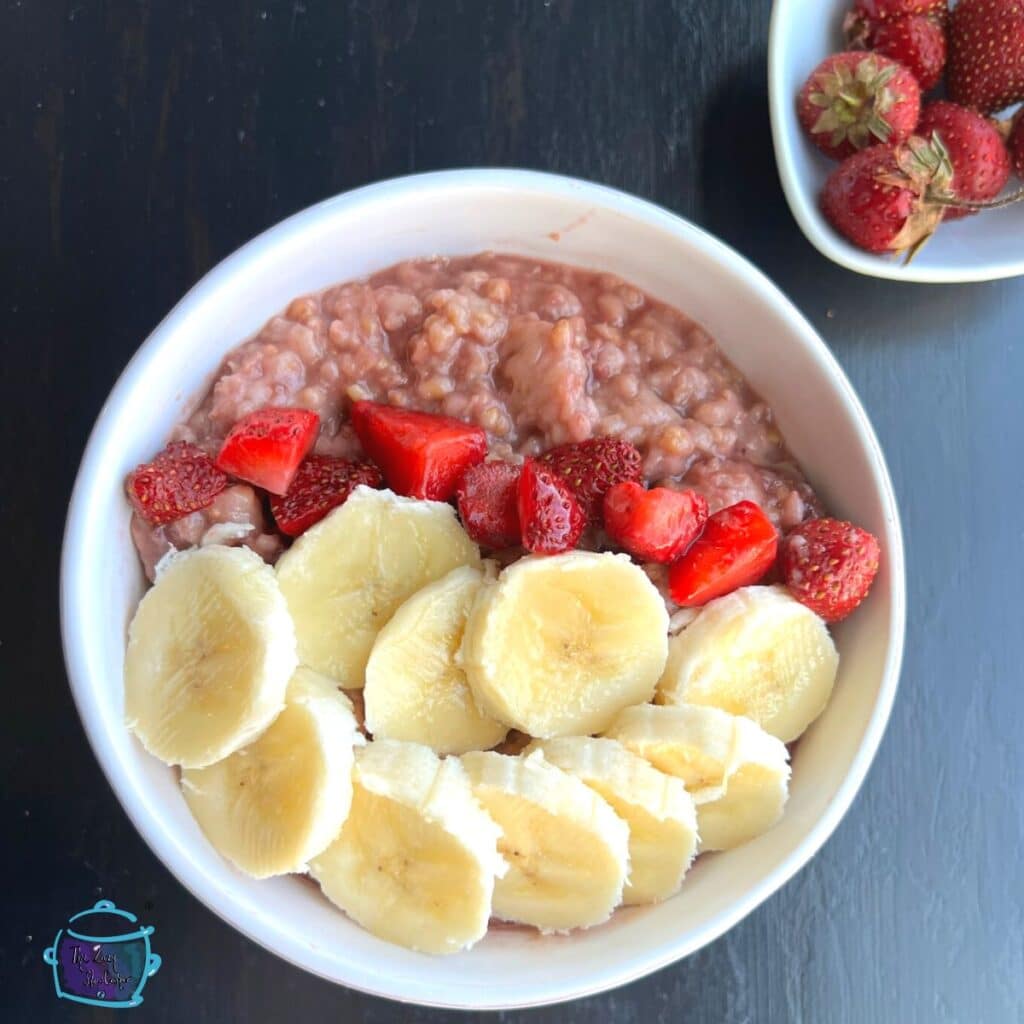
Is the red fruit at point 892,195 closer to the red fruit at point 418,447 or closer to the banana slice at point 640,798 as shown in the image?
the red fruit at point 418,447

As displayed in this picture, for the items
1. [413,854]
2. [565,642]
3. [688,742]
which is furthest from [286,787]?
[688,742]

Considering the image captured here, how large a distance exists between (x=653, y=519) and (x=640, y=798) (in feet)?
1.24

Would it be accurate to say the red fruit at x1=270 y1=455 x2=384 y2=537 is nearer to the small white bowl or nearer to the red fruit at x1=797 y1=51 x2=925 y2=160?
the small white bowl

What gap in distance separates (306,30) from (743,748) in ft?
4.71

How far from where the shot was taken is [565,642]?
1456 mm

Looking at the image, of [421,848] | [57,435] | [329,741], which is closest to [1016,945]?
[421,848]

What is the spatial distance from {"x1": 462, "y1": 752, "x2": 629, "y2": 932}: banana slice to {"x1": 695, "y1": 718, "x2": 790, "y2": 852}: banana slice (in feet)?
0.48

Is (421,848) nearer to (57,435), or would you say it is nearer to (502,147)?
(57,435)

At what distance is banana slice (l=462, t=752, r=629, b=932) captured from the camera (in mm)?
1321

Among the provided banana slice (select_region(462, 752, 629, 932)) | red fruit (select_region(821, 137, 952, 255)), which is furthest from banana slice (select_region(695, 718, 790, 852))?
red fruit (select_region(821, 137, 952, 255))

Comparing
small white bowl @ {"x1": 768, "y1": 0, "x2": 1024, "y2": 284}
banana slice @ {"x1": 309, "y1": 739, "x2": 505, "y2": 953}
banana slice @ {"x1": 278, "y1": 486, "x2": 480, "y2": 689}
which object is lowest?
banana slice @ {"x1": 309, "y1": 739, "x2": 505, "y2": 953}

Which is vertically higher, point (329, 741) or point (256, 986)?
point (329, 741)

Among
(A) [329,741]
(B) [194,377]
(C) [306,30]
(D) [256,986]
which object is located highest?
(C) [306,30]

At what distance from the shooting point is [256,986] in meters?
1.67
